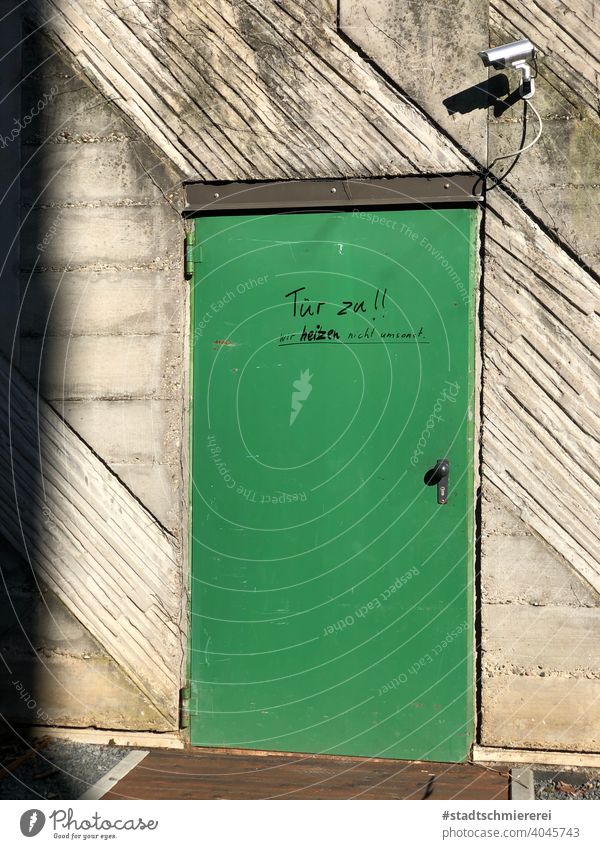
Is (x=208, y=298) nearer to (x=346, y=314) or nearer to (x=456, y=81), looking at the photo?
(x=346, y=314)

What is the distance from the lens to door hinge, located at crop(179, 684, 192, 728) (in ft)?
15.5

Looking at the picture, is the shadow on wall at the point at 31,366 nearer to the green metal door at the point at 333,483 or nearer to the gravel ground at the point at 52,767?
the gravel ground at the point at 52,767

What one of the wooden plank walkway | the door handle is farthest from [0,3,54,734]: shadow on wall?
the door handle

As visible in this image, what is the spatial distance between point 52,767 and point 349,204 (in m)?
3.16

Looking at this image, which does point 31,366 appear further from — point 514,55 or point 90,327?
point 514,55

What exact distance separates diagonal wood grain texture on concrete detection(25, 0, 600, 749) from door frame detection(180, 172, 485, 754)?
5 cm

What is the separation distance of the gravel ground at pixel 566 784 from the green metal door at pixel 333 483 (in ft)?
1.30

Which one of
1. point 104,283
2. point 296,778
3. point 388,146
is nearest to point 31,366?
point 104,283

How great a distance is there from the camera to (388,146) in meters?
4.58

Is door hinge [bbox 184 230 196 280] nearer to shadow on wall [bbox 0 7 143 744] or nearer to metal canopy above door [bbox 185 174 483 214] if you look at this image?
metal canopy above door [bbox 185 174 483 214]

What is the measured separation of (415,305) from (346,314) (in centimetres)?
35

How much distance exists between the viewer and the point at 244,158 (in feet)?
15.5
